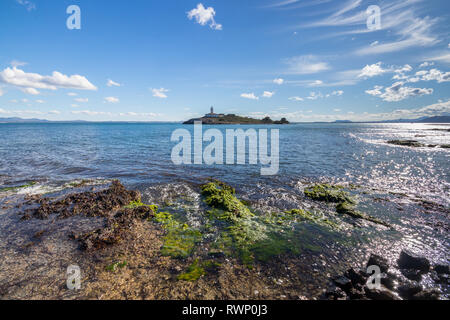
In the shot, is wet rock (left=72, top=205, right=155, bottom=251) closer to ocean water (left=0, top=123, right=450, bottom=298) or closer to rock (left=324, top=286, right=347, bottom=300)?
ocean water (left=0, top=123, right=450, bottom=298)

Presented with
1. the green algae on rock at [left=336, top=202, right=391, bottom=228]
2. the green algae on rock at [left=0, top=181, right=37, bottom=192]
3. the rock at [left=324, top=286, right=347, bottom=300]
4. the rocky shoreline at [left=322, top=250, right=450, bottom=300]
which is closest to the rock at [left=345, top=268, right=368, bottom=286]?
the rocky shoreline at [left=322, top=250, right=450, bottom=300]

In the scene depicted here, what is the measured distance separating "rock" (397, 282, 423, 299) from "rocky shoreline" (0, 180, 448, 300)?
28 mm

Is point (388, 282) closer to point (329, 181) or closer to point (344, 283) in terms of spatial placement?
point (344, 283)

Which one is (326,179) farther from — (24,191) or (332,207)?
(24,191)

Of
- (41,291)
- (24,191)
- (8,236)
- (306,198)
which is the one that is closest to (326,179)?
(306,198)

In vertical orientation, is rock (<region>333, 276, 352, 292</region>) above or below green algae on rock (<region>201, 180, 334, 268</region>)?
below

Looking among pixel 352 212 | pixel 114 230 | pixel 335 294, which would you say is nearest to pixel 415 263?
pixel 335 294

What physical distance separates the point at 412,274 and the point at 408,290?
1.06m

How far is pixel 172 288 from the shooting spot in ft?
18.4

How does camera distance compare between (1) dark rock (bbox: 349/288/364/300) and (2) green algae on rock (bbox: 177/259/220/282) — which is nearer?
(1) dark rock (bbox: 349/288/364/300)

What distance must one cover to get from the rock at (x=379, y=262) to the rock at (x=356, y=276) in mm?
771

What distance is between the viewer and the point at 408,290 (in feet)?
19.1

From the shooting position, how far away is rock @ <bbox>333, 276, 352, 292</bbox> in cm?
587
